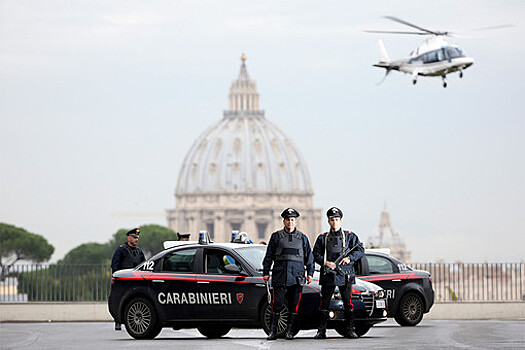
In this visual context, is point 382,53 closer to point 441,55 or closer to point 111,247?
point 441,55

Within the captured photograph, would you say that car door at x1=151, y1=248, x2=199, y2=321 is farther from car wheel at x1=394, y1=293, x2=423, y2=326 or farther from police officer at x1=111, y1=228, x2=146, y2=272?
car wheel at x1=394, y1=293, x2=423, y2=326

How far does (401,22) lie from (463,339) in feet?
50.6

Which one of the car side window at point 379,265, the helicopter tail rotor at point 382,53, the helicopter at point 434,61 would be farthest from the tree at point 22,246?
the car side window at point 379,265

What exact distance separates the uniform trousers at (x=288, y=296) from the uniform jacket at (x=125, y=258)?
165 inches

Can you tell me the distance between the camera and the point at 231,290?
64.3 ft

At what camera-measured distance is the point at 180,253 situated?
66.9 feet

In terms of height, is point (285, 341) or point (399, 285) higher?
point (399, 285)

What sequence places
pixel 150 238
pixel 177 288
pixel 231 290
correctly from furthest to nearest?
1. pixel 150 238
2. pixel 177 288
3. pixel 231 290

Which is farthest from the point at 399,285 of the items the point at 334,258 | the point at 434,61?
the point at 434,61

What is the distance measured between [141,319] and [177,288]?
651 millimetres

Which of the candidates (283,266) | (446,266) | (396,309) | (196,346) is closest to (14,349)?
(196,346)

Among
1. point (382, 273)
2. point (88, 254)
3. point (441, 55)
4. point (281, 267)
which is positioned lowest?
point (382, 273)

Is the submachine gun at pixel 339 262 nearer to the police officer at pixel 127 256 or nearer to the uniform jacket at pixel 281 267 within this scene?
the uniform jacket at pixel 281 267

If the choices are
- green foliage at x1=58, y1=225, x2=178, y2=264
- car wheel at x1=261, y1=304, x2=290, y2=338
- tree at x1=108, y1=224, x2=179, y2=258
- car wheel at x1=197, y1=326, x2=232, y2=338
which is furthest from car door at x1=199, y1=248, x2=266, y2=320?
tree at x1=108, y1=224, x2=179, y2=258
